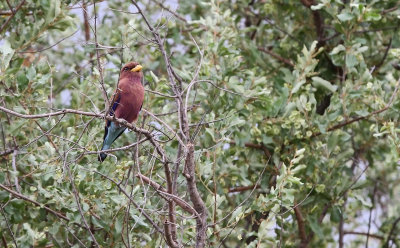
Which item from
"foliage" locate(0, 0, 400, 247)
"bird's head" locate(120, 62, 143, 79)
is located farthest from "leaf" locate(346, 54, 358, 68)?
"bird's head" locate(120, 62, 143, 79)

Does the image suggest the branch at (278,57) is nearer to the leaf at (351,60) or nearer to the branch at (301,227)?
the leaf at (351,60)

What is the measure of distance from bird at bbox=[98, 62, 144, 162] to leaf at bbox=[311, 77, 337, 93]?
1.38 metres

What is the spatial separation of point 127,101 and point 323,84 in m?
1.54

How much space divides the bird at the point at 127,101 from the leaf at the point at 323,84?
1.38 m

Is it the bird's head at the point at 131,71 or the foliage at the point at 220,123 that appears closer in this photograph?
the foliage at the point at 220,123

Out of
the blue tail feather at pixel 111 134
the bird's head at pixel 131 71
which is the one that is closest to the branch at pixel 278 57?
the bird's head at pixel 131 71

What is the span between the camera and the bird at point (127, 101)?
6148 mm

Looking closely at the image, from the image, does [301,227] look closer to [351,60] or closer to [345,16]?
[351,60]

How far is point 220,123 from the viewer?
5766 millimetres

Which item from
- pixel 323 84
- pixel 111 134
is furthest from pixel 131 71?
pixel 323 84

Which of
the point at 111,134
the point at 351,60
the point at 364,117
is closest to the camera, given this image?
the point at 111,134

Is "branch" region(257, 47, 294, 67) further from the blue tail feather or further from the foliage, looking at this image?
the blue tail feather

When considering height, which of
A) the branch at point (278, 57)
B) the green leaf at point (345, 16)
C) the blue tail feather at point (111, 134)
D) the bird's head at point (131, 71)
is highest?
the green leaf at point (345, 16)

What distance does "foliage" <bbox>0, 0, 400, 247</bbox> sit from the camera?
540 centimetres
